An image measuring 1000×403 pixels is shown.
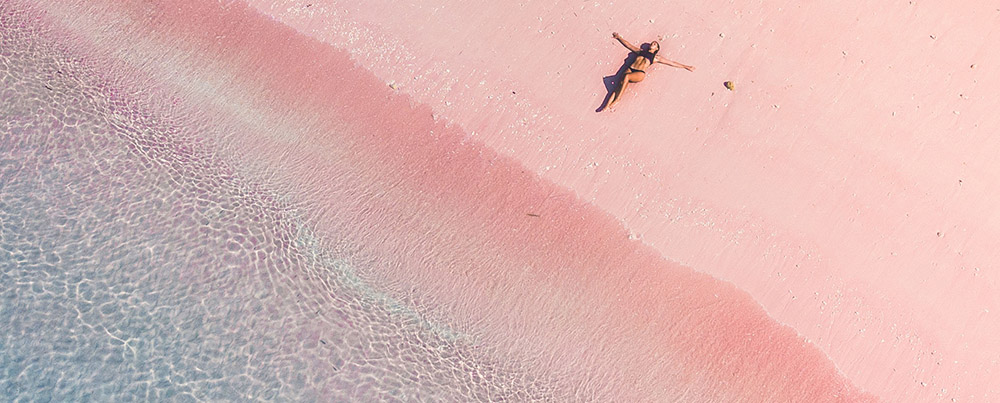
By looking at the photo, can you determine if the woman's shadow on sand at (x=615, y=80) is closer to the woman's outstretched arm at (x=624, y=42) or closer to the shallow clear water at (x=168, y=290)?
the woman's outstretched arm at (x=624, y=42)

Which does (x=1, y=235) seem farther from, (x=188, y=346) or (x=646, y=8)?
(x=646, y=8)

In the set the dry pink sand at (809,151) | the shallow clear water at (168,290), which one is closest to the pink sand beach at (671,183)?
the dry pink sand at (809,151)

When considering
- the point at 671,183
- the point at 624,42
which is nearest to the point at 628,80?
the point at 624,42

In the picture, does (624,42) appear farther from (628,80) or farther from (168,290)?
(168,290)

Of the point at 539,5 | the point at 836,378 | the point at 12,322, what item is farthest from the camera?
the point at 539,5

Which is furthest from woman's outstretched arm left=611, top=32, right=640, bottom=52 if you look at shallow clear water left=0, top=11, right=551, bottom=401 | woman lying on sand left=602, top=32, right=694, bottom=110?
shallow clear water left=0, top=11, right=551, bottom=401

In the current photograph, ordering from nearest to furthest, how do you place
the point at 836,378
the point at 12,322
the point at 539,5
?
the point at 12,322 → the point at 836,378 → the point at 539,5

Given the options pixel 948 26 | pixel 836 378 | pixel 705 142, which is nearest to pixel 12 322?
pixel 705 142
